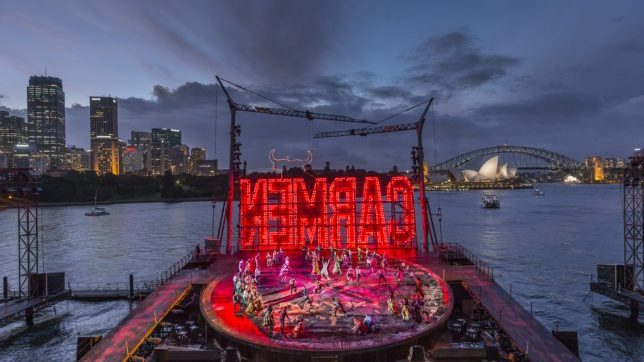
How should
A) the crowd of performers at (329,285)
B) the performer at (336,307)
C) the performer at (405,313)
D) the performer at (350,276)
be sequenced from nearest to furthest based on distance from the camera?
the crowd of performers at (329,285) < the performer at (405,313) < the performer at (336,307) < the performer at (350,276)

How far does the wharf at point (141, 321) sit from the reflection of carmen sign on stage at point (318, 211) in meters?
11.6

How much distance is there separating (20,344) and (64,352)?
4371mm

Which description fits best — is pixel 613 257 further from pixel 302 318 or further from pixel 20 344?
pixel 20 344

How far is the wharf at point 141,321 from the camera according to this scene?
21500 mm

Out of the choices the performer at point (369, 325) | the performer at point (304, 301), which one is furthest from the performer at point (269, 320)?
the performer at point (369, 325)

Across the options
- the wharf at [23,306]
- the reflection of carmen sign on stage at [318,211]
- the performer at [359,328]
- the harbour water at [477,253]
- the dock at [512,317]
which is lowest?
the harbour water at [477,253]

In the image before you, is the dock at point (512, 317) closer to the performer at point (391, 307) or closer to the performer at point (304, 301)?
the performer at point (391, 307)

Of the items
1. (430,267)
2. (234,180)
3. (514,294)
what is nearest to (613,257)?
(514,294)

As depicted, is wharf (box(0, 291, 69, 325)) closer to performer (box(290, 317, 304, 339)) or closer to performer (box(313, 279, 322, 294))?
performer (box(313, 279, 322, 294))

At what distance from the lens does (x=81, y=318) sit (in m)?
41.9

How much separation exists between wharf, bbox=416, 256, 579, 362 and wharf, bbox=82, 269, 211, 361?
747 inches

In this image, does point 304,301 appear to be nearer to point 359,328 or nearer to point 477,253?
point 359,328

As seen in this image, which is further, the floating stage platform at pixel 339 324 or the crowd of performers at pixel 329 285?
the crowd of performers at pixel 329 285

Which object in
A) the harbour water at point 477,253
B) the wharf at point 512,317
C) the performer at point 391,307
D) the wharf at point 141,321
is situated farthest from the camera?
the harbour water at point 477,253
